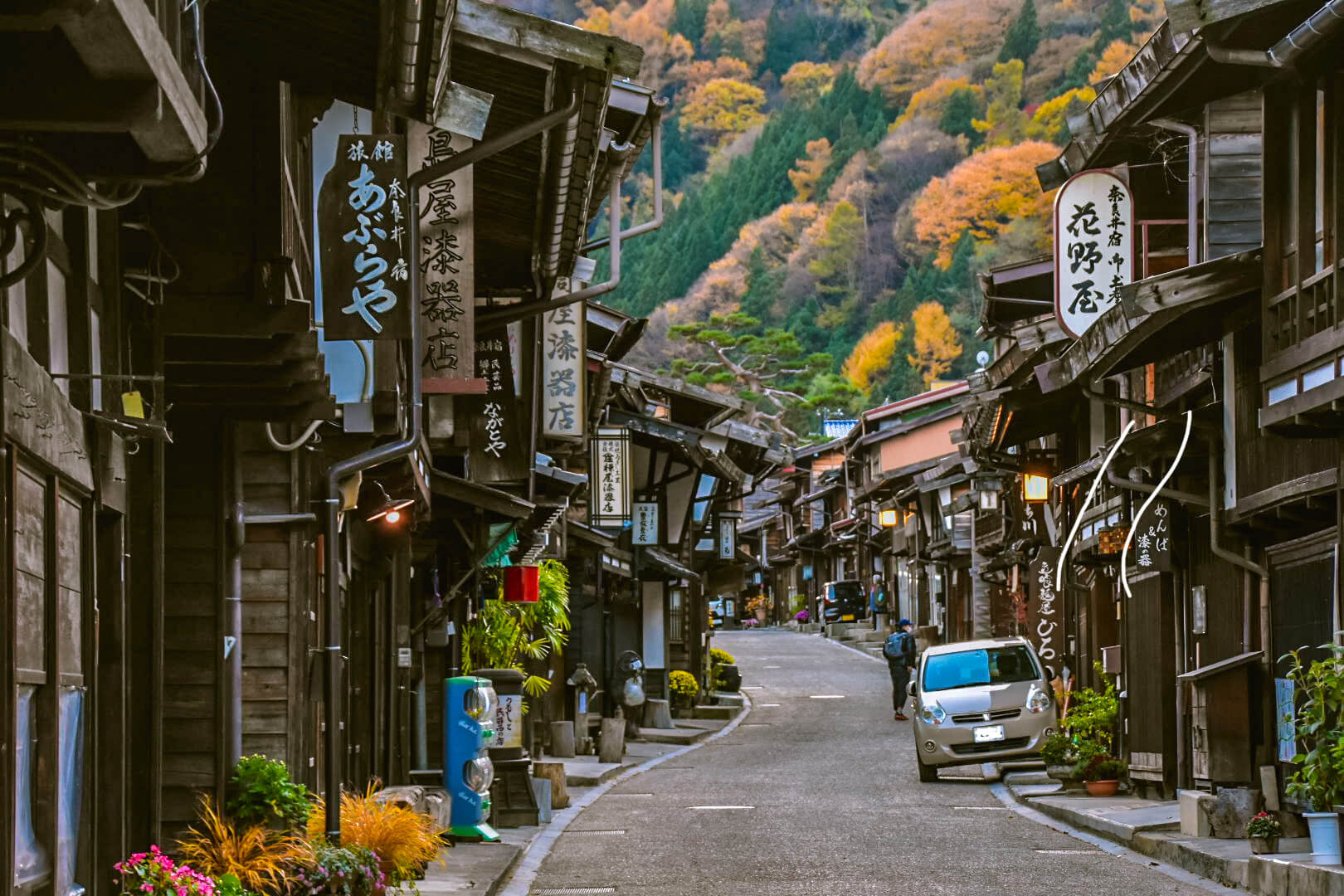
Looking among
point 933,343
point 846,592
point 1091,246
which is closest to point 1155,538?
point 1091,246

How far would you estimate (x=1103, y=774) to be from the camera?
22.6 metres

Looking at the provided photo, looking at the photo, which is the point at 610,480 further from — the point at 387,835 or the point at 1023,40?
the point at 1023,40

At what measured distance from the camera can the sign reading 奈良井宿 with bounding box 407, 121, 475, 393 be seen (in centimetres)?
1612

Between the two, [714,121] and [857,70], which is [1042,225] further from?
[714,121]

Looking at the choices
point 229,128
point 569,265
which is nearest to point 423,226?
point 569,265

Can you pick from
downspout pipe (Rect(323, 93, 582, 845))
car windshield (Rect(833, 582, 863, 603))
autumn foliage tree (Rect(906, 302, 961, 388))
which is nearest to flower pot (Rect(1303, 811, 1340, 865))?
downspout pipe (Rect(323, 93, 582, 845))

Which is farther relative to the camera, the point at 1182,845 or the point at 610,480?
the point at 610,480

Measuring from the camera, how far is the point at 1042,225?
12025 cm

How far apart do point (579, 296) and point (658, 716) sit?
874 inches

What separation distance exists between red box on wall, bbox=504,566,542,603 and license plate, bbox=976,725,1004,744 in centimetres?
670

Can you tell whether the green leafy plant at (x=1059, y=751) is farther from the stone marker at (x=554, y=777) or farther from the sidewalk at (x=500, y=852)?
the stone marker at (x=554, y=777)

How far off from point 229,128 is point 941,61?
152 m

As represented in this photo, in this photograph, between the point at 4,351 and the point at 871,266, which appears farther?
the point at 871,266

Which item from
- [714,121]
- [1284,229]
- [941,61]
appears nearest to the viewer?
[1284,229]
